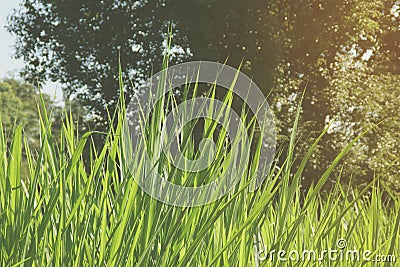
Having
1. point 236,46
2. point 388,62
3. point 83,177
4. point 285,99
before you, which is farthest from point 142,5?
point 83,177

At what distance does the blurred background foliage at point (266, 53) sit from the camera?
7969mm

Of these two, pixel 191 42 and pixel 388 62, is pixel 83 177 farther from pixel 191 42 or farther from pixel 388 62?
pixel 388 62

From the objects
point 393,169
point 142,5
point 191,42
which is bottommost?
point 393,169

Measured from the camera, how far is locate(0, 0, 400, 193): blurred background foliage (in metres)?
7.97

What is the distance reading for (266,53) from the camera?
7949 mm

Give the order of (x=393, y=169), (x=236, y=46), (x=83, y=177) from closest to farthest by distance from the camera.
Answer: (x=83, y=177), (x=393, y=169), (x=236, y=46)

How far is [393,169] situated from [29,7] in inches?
235

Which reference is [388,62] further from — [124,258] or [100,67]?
[124,258]

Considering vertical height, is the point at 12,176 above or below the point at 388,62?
below

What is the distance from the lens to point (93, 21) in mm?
8414

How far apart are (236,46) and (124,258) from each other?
25.0ft

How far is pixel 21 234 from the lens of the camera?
62cm

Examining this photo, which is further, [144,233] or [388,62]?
[388,62]

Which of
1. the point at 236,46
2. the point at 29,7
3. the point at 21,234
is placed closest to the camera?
the point at 21,234
